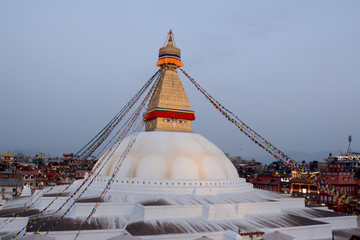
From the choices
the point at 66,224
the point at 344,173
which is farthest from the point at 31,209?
the point at 344,173

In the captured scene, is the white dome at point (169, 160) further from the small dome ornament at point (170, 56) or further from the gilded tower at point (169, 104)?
the small dome ornament at point (170, 56)

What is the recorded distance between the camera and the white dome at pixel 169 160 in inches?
581

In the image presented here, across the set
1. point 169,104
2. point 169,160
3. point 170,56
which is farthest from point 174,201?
point 170,56

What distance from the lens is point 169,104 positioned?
58.4 feet

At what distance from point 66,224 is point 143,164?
484 cm

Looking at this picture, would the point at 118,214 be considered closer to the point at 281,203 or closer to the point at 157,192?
the point at 157,192

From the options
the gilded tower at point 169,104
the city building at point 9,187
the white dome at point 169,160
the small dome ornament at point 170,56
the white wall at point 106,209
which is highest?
the small dome ornament at point 170,56

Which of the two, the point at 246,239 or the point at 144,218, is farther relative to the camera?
the point at 144,218

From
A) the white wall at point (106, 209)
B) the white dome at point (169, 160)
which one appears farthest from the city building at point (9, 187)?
the white wall at point (106, 209)

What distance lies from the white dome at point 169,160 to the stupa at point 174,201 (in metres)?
0.05

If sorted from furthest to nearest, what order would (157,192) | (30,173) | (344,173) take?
(30,173) → (344,173) → (157,192)

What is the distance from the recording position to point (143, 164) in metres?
14.9

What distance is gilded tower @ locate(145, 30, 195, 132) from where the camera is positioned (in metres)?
17.6

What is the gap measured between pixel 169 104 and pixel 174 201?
661 cm
